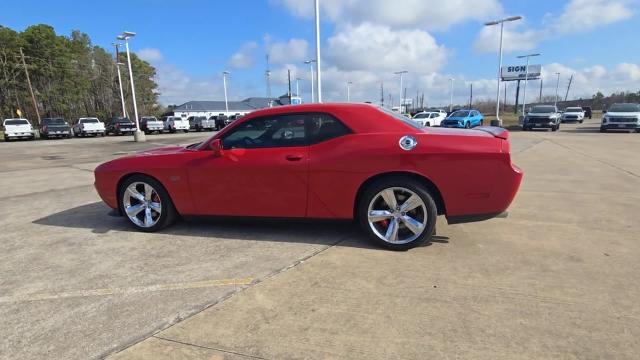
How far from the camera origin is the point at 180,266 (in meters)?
3.65

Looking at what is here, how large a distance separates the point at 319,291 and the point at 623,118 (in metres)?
27.5

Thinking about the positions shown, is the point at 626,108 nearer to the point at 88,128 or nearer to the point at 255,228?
the point at 255,228

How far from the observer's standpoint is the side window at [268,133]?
410 cm

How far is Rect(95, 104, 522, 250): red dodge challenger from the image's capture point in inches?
146

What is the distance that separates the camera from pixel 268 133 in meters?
4.20

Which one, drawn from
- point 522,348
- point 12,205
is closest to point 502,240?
point 522,348

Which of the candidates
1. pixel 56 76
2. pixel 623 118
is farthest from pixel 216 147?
pixel 56 76

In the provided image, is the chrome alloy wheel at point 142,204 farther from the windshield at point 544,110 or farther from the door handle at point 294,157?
the windshield at point 544,110

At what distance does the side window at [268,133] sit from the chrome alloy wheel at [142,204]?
117 cm

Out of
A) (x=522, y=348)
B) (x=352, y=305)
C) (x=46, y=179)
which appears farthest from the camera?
(x=46, y=179)

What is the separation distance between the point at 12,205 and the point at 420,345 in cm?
724

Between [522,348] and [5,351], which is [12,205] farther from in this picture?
[522,348]

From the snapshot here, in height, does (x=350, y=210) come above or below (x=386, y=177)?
below

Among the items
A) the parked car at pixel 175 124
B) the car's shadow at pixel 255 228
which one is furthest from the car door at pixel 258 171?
the parked car at pixel 175 124
